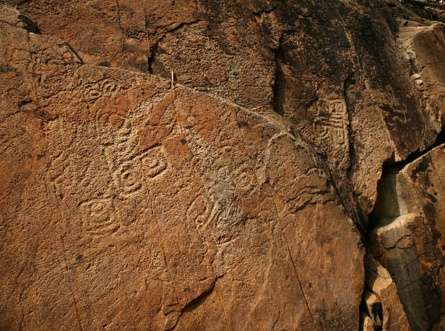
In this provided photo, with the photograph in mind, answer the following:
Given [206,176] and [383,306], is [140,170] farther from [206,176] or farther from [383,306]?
[383,306]

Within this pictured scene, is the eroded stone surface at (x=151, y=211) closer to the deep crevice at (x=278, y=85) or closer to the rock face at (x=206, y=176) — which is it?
the rock face at (x=206, y=176)

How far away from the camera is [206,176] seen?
2688 mm

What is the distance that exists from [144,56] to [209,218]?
1.30 metres

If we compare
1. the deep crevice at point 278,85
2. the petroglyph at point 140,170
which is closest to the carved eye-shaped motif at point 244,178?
the petroglyph at point 140,170

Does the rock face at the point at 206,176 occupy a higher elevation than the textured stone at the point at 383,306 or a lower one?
higher

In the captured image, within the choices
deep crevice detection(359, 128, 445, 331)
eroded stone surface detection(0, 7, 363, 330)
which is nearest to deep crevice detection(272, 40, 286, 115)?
eroded stone surface detection(0, 7, 363, 330)

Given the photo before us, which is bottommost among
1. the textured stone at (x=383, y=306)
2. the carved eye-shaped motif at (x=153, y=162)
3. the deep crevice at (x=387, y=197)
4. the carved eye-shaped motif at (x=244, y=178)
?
the textured stone at (x=383, y=306)

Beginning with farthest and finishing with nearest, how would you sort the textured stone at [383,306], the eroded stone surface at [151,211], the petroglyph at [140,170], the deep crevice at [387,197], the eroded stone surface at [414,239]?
the deep crevice at [387,197] < the eroded stone surface at [414,239] < the textured stone at [383,306] < the petroglyph at [140,170] < the eroded stone surface at [151,211]

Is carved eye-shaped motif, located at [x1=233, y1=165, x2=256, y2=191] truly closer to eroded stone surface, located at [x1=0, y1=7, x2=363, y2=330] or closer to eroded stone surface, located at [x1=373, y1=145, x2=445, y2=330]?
eroded stone surface, located at [x1=0, y1=7, x2=363, y2=330]

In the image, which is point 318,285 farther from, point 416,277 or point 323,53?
point 323,53

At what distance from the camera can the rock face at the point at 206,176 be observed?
7.80 ft

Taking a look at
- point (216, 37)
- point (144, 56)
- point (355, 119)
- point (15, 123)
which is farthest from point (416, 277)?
point (15, 123)

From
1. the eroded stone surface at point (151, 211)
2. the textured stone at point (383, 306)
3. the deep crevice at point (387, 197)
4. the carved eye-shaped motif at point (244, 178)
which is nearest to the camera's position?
the eroded stone surface at point (151, 211)

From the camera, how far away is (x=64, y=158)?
245cm
